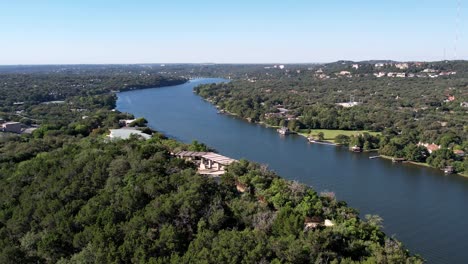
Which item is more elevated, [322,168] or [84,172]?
[84,172]

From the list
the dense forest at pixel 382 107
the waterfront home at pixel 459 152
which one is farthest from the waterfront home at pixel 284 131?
the waterfront home at pixel 459 152

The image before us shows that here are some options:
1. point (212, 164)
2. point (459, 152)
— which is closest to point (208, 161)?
point (212, 164)

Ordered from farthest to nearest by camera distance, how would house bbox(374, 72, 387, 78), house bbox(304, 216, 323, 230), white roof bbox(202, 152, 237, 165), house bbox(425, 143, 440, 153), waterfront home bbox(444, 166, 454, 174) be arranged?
1. house bbox(374, 72, 387, 78)
2. house bbox(425, 143, 440, 153)
3. waterfront home bbox(444, 166, 454, 174)
4. white roof bbox(202, 152, 237, 165)
5. house bbox(304, 216, 323, 230)

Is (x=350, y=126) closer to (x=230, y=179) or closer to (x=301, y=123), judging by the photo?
(x=301, y=123)

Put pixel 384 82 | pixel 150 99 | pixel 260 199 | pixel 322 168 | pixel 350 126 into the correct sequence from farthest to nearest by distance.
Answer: pixel 384 82 → pixel 150 99 → pixel 350 126 → pixel 322 168 → pixel 260 199

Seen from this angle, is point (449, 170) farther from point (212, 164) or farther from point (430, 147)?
point (212, 164)

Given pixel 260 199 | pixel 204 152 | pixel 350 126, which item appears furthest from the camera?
pixel 350 126

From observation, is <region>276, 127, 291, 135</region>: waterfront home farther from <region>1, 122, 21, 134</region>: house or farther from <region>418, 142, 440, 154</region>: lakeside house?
<region>1, 122, 21, 134</region>: house

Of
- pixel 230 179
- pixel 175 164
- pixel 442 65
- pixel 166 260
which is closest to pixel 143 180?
pixel 175 164

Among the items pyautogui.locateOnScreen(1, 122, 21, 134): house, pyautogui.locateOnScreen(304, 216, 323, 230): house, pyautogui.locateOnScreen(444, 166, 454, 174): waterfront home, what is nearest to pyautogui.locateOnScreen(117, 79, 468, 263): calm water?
pyautogui.locateOnScreen(444, 166, 454, 174): waterfront home
